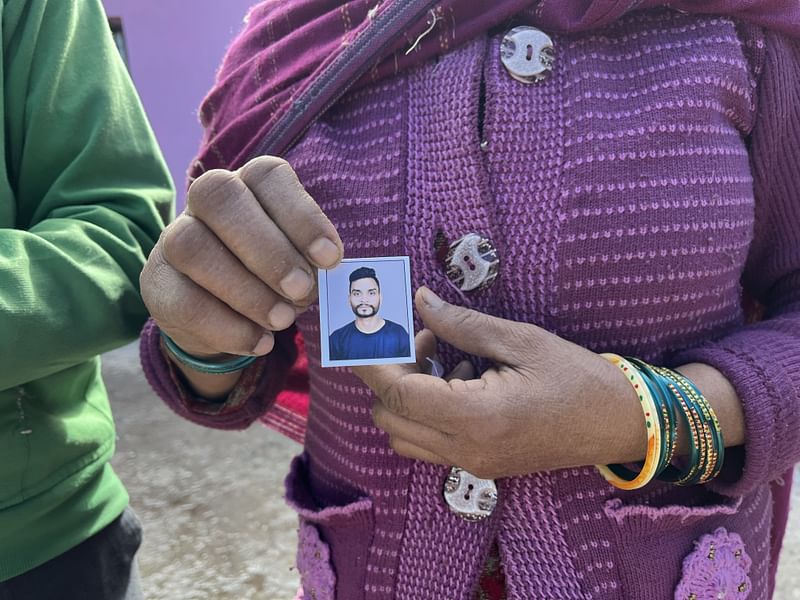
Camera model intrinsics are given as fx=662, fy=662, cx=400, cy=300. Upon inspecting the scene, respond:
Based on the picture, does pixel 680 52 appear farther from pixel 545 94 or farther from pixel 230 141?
pixel 230 141

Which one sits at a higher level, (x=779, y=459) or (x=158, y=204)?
(x=158, y=204)

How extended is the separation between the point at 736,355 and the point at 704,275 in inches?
3.5

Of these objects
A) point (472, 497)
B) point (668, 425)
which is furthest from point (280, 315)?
point (668, 425)

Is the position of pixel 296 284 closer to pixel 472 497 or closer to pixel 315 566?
pixel 472 497

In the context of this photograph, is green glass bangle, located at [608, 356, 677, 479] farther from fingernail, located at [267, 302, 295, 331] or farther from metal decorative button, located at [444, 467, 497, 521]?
fingernail, located at [267, 302, 295, 331]

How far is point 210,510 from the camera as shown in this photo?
2279 mm

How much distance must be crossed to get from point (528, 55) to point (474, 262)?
228 millimetres

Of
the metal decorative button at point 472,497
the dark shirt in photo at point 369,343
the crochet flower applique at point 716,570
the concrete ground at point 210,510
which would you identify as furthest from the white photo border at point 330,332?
the concrete ground at point 210,510

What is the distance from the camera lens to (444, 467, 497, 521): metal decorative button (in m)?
0.68

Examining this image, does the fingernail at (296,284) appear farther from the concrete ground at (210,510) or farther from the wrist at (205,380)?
the concrete ground at (210,510)

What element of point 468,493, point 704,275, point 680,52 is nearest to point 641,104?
point 680,52

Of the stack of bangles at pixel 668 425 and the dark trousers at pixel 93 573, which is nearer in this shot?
the stack of bangles at pixel 668 425

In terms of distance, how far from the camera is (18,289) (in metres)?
0.70

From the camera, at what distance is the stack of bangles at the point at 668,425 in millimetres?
638
